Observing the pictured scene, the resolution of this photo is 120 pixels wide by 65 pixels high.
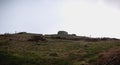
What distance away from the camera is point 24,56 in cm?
4016

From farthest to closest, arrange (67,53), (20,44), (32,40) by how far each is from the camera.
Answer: (32,40) < (20,44) < (67,53)

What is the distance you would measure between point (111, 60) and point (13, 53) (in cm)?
1693

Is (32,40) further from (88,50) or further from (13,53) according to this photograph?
(88,50)

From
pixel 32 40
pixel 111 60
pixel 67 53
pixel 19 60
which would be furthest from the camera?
pixel 32 40

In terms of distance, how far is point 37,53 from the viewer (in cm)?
4184

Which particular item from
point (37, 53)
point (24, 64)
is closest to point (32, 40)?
point (37, 53)

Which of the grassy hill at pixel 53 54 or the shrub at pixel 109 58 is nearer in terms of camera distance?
the shrub at pixel 109 58

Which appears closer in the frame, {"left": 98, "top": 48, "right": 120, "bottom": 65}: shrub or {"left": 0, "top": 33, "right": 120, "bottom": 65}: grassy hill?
{"left": 98, "top": 48, "right": 120, "bottom": 65}: shrub

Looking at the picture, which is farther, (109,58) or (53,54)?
(53,54)

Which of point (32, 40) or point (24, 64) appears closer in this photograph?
point (24, 64)

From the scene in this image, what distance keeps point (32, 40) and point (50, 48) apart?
8.83 meters

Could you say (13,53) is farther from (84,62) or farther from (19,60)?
(84,62)

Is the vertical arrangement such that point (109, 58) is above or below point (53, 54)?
above

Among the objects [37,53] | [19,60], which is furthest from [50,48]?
[19,60]
